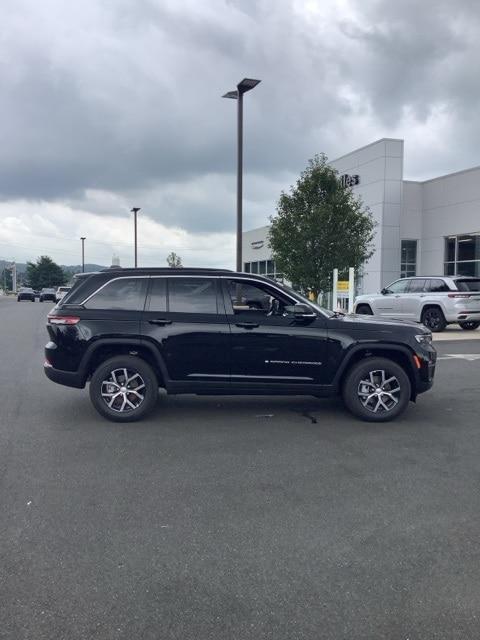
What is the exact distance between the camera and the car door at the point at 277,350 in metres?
7.07

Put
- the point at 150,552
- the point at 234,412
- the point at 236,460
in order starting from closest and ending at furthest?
the point at 150,552, the point at 236,460, the point at 234,412

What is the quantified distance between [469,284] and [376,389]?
1238 cm

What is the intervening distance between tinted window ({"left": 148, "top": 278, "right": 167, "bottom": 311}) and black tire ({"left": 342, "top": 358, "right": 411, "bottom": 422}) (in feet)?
7.87

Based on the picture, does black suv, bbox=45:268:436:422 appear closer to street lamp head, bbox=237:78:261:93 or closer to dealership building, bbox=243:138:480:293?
street lamp head, bbox=237:78:261:93

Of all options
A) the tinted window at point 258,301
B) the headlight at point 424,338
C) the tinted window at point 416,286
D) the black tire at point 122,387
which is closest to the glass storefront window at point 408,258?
the tinted window at point 416,286

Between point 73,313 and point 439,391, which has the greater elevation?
point 73,313

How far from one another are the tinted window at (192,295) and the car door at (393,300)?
13.2m

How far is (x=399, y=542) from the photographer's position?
3865 mm

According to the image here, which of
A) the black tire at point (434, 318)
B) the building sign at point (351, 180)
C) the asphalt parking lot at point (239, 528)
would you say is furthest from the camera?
the building sign at point (351, 180)

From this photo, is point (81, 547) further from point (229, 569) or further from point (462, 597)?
point (462, 597)

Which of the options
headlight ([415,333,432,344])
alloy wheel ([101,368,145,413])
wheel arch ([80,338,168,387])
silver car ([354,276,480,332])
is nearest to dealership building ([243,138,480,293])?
silver car ([354,276,480,332])

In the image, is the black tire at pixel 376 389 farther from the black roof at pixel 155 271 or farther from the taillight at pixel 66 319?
the taillight at pixel 66 319

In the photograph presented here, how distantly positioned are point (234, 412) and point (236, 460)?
2059mm

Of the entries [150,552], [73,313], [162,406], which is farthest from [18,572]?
[162,406]
